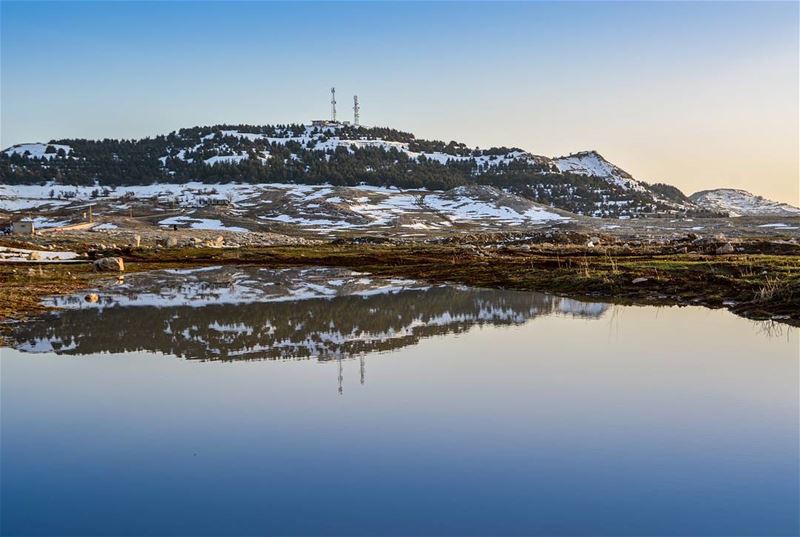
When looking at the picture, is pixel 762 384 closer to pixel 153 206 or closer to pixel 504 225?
pixel 504 225

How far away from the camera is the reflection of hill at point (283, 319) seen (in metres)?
17.5

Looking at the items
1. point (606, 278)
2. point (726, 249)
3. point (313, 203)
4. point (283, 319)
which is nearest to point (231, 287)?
point (283, 319)

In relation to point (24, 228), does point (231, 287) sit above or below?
below

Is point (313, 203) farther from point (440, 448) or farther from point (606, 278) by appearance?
point (440, 448)

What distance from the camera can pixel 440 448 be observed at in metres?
9.00

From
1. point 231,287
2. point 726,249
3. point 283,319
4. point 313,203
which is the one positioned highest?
point 313,203

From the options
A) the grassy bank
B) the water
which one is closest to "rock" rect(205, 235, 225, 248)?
the grassy bank

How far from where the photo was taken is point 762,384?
40.2 feet

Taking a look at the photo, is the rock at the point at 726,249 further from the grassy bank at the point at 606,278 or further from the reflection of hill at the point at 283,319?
the reflection of hill at the point at 283,319

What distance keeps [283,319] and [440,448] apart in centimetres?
1433

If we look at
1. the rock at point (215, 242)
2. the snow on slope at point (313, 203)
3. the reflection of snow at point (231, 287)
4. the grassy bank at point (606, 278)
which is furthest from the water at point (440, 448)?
the snow on slope at point (313, 203)

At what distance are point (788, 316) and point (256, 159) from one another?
19065 centimetres

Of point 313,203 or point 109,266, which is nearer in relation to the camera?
point 109,266

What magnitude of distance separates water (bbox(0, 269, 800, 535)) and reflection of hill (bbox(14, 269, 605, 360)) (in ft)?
0.93
